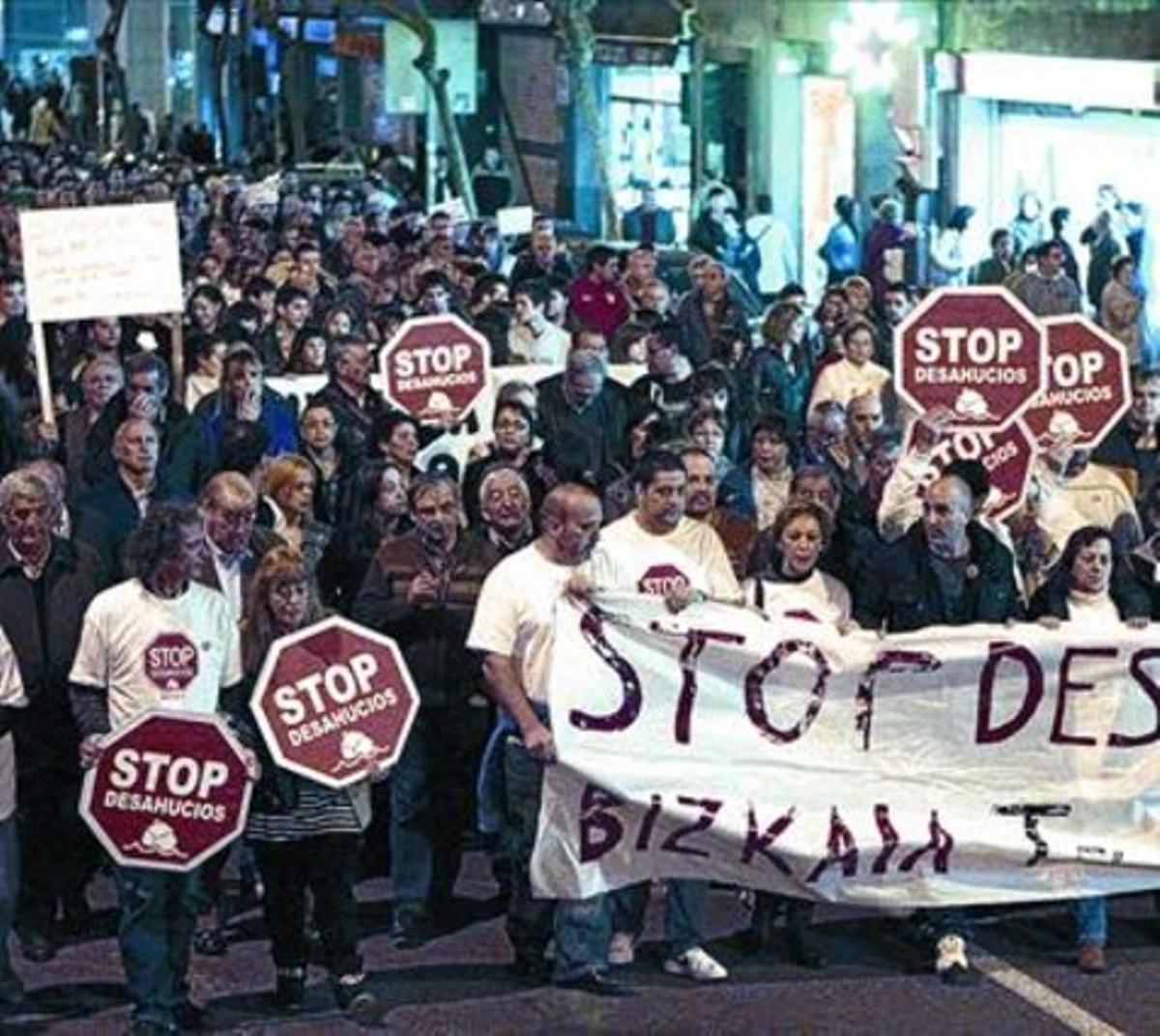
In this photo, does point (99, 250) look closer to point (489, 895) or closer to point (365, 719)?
point (489, 895)

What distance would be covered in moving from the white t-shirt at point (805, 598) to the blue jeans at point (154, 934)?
7.18ft

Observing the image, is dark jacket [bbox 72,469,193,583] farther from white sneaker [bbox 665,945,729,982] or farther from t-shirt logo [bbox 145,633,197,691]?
white sneaker [bbox 665,945,729,982]

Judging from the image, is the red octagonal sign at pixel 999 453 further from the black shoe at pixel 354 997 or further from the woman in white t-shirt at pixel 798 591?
the black shoe at pixel 354 997

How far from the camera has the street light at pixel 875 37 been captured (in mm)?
27609

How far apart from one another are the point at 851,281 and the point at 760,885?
9.01m

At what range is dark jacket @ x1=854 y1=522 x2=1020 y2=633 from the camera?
10.7m

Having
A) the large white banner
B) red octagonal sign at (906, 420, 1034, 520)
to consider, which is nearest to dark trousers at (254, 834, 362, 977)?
the large white banner

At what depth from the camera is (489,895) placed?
450 inches

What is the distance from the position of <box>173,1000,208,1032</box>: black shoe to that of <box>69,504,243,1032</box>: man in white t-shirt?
0.5 inches

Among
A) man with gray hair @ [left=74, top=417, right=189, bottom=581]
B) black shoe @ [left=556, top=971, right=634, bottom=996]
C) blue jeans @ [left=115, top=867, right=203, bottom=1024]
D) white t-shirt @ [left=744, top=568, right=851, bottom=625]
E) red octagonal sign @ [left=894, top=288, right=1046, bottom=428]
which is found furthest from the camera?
red octagonal sign @ [left=894, top=288, right=1046, bottom=428]

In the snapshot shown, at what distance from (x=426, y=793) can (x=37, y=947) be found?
1.41m

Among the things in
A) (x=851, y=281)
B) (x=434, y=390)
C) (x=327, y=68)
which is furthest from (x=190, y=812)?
(x=327, y=68)

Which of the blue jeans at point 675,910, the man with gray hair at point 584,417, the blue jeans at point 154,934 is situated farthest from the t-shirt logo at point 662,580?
Result: the man with gray hair at point 584,417

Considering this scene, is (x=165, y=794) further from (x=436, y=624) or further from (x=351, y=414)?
(x=351, y=414)
